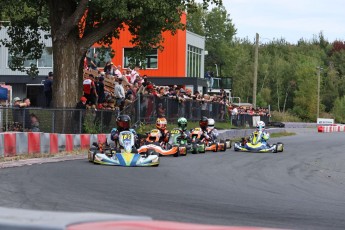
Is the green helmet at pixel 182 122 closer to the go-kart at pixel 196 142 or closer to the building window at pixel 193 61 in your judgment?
the go-kart at pixel 196 142

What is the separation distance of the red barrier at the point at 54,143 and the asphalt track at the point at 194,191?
69.9 inches

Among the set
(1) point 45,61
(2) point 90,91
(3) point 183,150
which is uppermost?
(1) point 45,61

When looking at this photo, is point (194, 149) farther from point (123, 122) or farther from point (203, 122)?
point (123, 122)

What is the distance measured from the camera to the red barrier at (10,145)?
16317 millimetres

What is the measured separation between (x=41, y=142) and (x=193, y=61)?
136 feet

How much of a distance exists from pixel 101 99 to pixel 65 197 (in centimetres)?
1438

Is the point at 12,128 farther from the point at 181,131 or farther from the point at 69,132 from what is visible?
the point at 181,131

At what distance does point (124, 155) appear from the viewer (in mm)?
16062

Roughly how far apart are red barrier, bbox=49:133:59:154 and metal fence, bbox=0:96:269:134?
0.62 metres

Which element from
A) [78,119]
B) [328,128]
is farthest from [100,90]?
[328,128]

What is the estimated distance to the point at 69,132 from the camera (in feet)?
68.2

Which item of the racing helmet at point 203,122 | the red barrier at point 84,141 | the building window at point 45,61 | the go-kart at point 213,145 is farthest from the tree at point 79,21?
the building window at point 45,61

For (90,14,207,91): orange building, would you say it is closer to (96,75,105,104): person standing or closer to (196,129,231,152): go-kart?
(96,75,105,104): person standing

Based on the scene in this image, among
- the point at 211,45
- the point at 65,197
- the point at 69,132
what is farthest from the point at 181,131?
the point at 211,45
